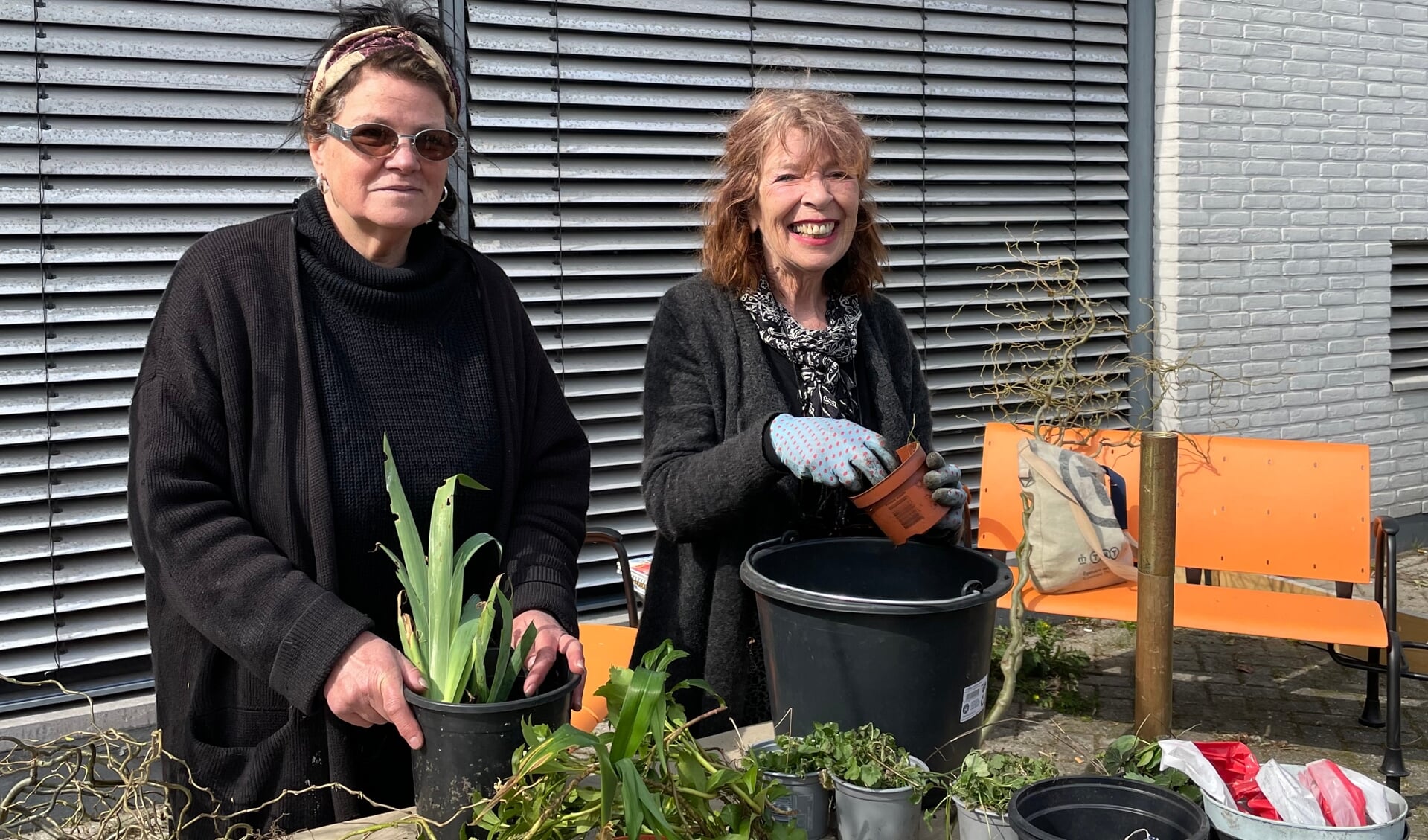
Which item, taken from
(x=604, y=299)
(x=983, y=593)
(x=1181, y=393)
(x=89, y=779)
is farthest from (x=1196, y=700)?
(x=89, y=779)

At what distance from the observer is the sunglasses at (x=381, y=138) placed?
1.92 meters

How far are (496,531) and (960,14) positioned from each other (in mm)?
4464

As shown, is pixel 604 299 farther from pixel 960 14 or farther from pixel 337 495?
pixel 337 495

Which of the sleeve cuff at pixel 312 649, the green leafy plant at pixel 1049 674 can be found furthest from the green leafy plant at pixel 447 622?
the green leafy plant at pixel 1049 674

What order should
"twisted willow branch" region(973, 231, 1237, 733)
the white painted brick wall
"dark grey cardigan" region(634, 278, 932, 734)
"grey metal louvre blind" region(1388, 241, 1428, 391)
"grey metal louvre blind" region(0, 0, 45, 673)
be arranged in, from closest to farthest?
"dark grey cardigan" region(634, 278, 932, 734), "grey metal louvre blind" region(0, 0, 45, 673), "twisted willow branch" region(973, 231, 1237, 733), the white painted brick wall, "grey metal louvre blind" region(1388, 241, 1428, 391)

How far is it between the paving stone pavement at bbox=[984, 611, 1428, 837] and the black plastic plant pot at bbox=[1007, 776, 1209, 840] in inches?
102

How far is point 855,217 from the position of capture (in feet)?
8.39

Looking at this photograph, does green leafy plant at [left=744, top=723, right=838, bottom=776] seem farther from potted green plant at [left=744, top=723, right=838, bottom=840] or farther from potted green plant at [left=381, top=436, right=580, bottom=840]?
potted green plant at [left=381, top=436, right=580, bottom=840]

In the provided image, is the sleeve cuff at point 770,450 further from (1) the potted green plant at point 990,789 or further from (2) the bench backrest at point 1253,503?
(2) the bench backrest at point 1253,503

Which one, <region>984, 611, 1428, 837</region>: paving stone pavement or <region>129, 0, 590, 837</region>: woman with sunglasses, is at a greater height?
<region>129, 0, 590, 837</region>: woman with sunglasses

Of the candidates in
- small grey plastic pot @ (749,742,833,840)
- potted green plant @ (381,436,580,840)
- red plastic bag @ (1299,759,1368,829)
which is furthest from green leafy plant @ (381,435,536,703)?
red plastic bag @ (1299,759,1368,829)

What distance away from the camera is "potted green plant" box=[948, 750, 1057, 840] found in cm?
149

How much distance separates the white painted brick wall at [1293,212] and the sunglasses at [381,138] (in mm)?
5086

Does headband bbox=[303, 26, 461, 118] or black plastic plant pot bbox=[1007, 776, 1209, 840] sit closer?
black plastic plant pot bbox=[1007, 776, 1209, 840]
